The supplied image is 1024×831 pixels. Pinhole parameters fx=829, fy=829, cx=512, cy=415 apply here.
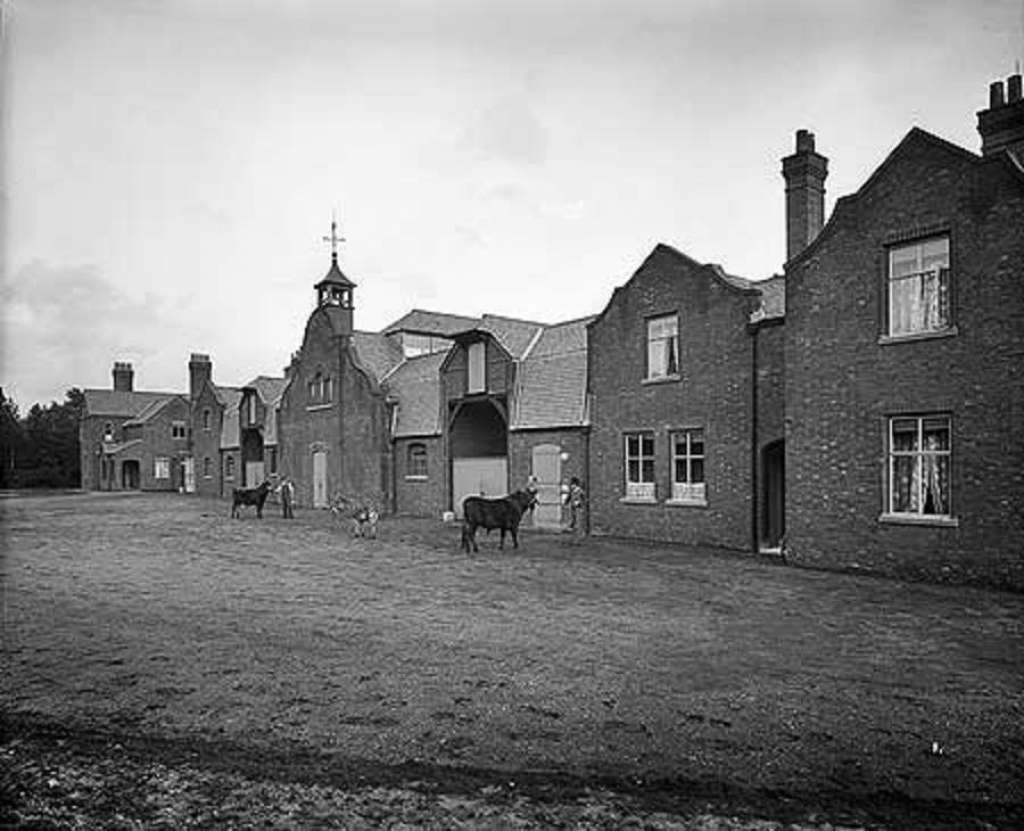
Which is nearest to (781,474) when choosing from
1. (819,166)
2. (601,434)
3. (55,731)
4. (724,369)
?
(724,369)

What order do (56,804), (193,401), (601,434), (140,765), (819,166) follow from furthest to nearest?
(193,401) → (601,434) → (819,166) → (140,765) → (56,804)

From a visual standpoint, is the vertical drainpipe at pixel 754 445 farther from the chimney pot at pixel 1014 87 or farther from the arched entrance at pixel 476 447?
the arched entrance at pixel 476 447

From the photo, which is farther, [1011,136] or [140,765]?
[1011,136]

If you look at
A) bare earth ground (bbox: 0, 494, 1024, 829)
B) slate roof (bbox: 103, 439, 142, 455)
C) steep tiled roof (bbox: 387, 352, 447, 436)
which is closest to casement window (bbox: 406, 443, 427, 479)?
steep tiled roof (bbox: 387, 352, 447, 436)

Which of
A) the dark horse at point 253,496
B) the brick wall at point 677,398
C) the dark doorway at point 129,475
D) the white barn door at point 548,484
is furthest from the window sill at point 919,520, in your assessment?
the dark doorway at point 129,475

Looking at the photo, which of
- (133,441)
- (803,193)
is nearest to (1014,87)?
(803,193)

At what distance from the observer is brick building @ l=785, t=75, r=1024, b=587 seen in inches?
554

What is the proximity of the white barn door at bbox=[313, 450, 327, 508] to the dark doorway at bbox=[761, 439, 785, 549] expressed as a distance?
24185mm

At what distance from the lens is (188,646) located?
9688mm

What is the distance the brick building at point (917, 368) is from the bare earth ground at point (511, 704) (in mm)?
1444

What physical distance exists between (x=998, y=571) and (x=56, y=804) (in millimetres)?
14042

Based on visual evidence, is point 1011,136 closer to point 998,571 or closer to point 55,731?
point 998,571

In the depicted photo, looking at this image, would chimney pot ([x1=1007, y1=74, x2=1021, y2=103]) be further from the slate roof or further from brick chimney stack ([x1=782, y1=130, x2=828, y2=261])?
the slate roof

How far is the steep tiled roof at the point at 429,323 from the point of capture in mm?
42969
